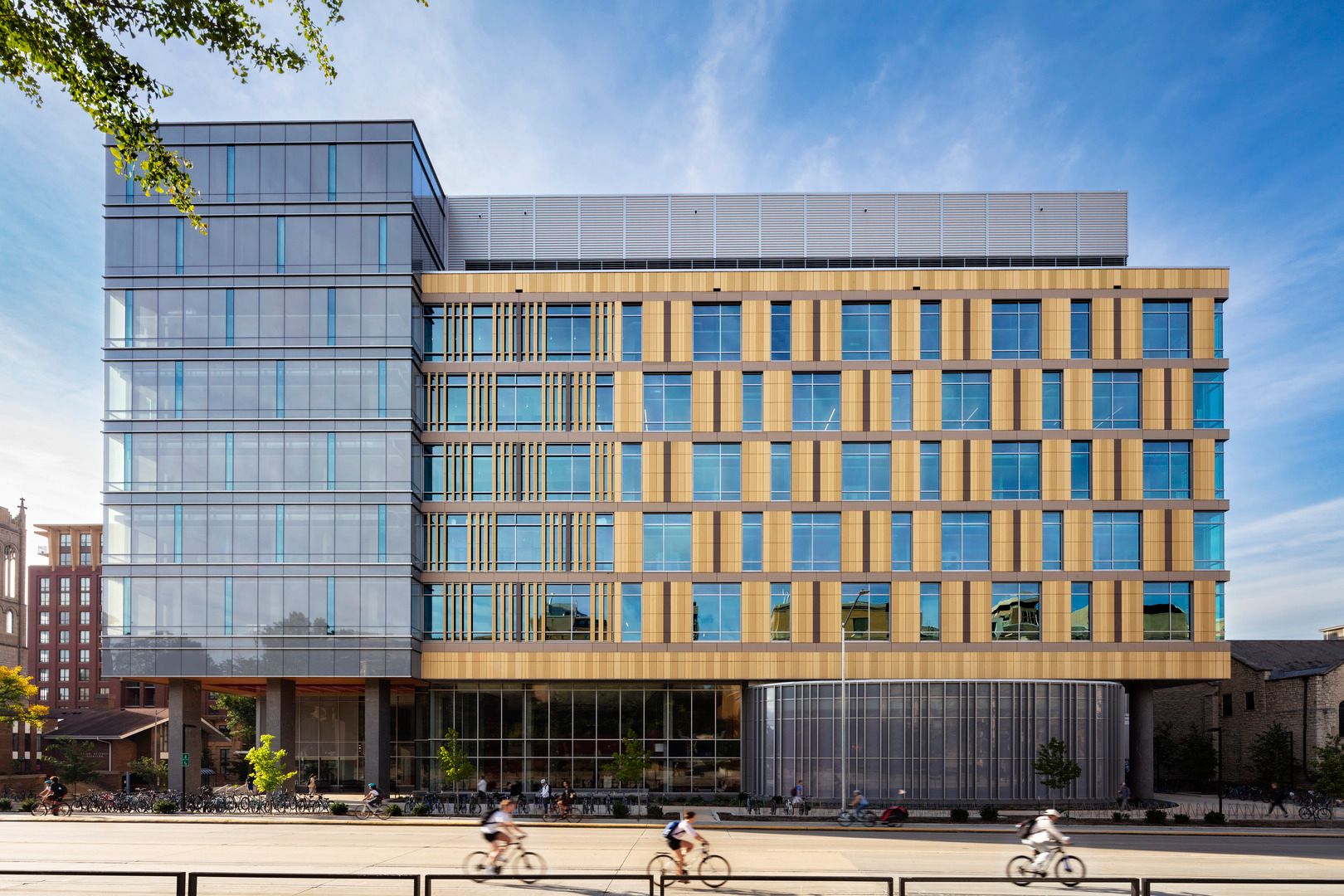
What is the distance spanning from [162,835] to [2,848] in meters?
5.21

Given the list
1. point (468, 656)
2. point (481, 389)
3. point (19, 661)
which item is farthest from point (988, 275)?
point (19, 661)

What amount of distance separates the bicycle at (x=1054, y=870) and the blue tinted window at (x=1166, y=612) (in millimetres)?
27182

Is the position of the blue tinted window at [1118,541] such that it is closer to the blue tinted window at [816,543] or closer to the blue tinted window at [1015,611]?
the blue tinted window at [1015,611]

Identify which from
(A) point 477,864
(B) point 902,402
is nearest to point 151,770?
(A) point 477,864

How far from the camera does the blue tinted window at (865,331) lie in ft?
168

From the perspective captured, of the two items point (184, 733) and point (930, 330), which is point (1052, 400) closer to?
point (930, 330)

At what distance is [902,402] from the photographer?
1999 inches

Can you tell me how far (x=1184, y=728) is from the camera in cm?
6950

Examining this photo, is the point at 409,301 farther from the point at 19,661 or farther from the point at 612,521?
the point at 19,661

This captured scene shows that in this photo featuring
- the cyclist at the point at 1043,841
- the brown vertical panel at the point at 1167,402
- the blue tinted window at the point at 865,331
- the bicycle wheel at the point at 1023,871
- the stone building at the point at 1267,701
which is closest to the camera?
the bicycle wheel at the point at 1023,871

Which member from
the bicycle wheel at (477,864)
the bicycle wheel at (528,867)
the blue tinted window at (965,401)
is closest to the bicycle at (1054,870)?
the bicycle wheel at (528,867)

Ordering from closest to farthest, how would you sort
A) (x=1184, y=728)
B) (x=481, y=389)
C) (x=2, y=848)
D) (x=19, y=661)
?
(x=2, y=848)
(x=481, y=389)
(x=1184, y=728)
(x=19, y=661)

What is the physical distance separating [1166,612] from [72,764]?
6940 cm

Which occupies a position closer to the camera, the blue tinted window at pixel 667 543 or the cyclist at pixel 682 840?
the cyclist at pixel 682 840
